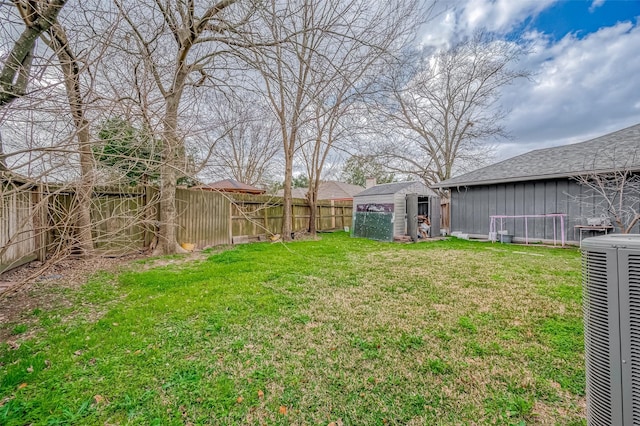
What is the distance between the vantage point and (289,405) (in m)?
1.79

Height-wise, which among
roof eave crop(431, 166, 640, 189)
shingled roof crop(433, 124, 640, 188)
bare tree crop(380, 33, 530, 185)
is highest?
bare tree crop(380, 33, 530, 185)

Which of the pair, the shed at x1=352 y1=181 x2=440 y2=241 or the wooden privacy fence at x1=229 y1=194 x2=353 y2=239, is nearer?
the wooden privacy fence at x1=229 y1=194 x2=353 y2=239

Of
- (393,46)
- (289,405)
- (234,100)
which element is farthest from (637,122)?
(289,405)

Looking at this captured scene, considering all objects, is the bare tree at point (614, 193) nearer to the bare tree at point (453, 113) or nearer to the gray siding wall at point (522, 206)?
the gray siding wall at point (522, 206)

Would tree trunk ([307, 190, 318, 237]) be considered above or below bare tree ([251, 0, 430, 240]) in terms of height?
below

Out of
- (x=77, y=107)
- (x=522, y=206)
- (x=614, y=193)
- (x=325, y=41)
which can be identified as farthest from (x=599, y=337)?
(x=522, y=206)

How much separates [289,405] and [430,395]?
0.93 meters

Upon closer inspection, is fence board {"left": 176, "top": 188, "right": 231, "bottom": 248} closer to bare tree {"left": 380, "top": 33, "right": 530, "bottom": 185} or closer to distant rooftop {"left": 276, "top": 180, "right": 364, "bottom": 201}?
bare tree {"left": 380, "top": 33, "right": 530, "bottom": 185}

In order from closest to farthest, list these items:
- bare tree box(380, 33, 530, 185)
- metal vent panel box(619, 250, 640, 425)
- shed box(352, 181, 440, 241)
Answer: metal vent panel box(619, 250, 640, 425) → shed box(352, 181, 440, 241) → bare tree box(380, 33, 530, 185)

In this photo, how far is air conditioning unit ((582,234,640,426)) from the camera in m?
0.97

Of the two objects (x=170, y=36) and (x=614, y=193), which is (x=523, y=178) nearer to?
(x=614, y=193)

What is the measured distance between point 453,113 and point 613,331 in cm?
1693

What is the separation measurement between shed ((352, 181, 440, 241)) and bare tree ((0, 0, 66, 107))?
28.6 feet

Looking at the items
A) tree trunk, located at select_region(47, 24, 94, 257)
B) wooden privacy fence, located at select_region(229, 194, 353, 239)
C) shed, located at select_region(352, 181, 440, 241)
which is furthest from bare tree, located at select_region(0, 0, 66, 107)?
shed, located at select_region(352, 181, 440, 241)
